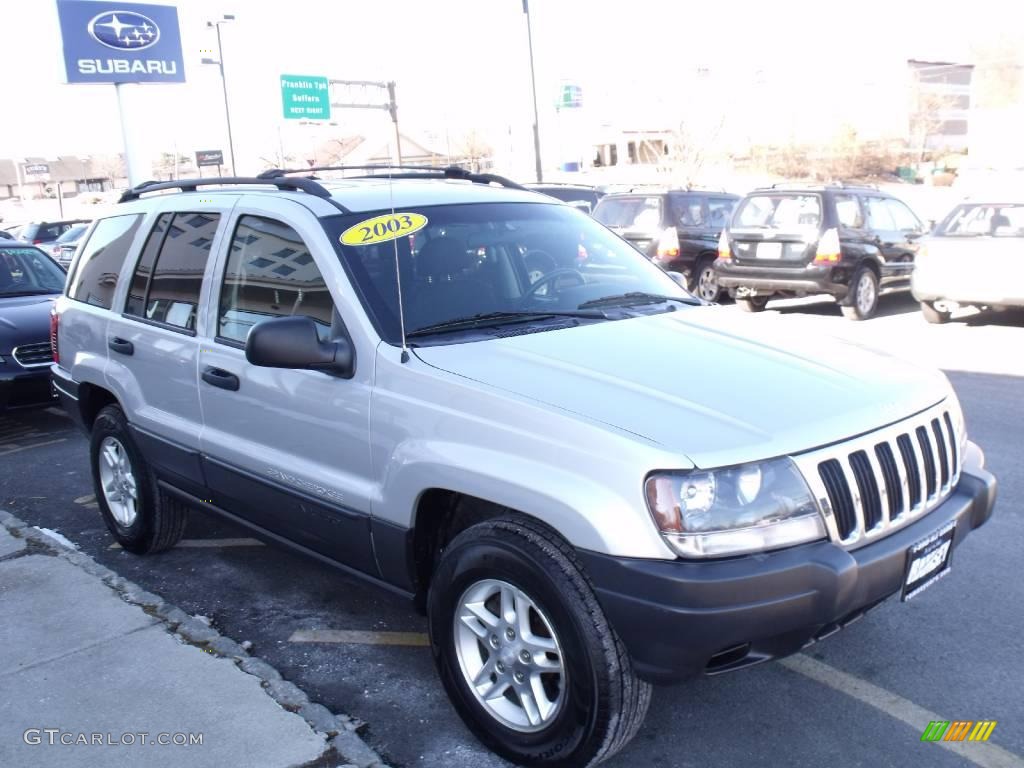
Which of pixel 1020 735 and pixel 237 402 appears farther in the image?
pixel 237 402

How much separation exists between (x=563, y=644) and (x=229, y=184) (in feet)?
9.57

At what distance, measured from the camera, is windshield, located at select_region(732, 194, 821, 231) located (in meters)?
12.5

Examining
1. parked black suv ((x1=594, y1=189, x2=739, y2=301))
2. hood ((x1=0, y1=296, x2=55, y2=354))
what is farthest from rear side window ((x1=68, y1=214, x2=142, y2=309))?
parked black suv ((x1=594, y1=189, x2=739, y2=301))

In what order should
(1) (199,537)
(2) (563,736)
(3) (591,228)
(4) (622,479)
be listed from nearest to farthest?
(4) (622,479)
(2) (563,736)
(3) (591,228)
(1) (199,537)

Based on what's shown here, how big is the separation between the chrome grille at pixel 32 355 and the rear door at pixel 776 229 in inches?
338

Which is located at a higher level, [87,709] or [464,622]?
[464,622]

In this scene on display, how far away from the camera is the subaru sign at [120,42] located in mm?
18125

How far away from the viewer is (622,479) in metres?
2.69

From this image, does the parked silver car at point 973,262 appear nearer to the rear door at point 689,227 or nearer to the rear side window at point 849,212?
the rear side window at point 849,212

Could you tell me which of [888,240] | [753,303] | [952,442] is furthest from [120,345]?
[888,240]

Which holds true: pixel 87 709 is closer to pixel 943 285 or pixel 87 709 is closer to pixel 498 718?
pixel 498 718

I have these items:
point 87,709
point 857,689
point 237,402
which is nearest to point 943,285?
point 857,689

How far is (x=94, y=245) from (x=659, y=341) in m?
3.61

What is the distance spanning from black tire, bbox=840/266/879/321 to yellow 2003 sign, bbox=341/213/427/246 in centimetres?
977
